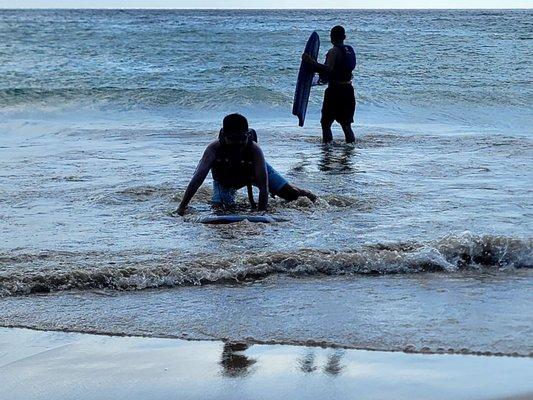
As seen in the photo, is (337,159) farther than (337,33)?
No

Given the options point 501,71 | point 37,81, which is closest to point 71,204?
point 37,81

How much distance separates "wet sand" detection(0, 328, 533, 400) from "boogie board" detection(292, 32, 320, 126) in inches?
322

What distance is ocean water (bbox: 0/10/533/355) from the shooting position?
491cm

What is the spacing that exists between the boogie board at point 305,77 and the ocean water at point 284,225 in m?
0.59

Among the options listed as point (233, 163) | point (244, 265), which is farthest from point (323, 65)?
point (244, 265)

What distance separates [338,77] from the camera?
480 inches

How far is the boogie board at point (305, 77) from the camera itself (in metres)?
12.1

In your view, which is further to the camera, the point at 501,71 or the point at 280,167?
the point at 501,71

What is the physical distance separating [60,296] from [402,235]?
2737 millimetres

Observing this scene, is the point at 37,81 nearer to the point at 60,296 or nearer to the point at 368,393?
the point at 60,296

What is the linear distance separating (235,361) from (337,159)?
25.0 feet

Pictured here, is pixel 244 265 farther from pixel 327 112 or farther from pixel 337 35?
pixel 327 112

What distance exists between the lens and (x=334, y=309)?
16.4 ft

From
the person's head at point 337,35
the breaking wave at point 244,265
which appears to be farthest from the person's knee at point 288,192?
the person's head at point 337,35
